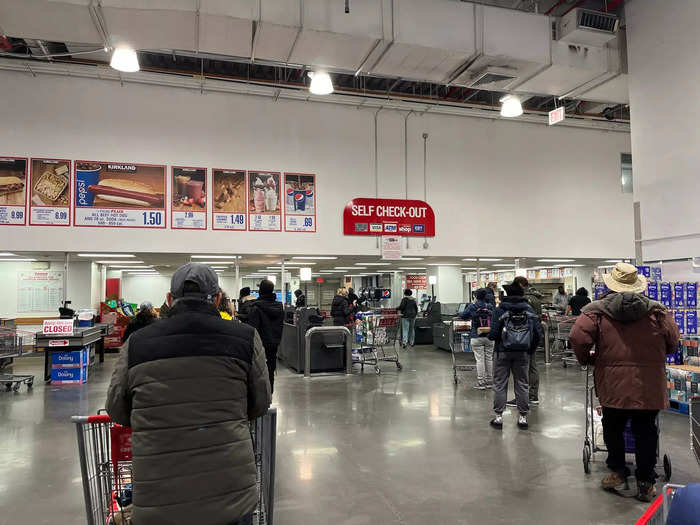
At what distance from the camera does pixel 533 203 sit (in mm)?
11867

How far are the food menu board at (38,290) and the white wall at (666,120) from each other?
12.4 metres

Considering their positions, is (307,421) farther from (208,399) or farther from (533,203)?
(533,203)

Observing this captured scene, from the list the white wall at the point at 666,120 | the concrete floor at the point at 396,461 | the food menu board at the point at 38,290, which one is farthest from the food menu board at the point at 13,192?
the white wall at the point at 666,120

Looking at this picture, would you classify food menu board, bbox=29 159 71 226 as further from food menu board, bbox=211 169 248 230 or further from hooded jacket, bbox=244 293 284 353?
hooded jacket, bbox=244 293 284 353

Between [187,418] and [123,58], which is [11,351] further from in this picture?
[187,418]

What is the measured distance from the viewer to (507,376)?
5.79 m

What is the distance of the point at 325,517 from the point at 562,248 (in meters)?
10.3

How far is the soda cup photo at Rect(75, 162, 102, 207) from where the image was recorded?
9.01 m

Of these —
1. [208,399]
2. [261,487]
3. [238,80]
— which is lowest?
[261,487]

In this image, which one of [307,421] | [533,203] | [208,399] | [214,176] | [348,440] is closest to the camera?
[208,399]

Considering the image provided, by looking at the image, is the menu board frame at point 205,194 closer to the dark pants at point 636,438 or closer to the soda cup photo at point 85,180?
the soda cup photo at point 85,180

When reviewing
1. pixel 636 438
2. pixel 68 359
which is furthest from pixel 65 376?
pixel 636 438

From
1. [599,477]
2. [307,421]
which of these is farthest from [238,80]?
[599,477]

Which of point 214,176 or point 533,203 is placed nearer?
point 214,176
